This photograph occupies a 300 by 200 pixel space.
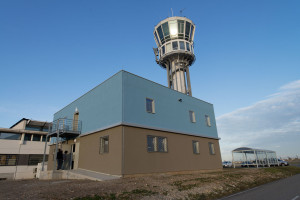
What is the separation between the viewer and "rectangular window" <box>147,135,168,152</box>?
15.2 metres

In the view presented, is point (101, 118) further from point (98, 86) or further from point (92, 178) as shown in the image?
point (92, 178)

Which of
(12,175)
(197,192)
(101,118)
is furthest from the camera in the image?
(12,175)

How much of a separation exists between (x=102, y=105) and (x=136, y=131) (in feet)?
14.2

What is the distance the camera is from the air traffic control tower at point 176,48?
3247 cm

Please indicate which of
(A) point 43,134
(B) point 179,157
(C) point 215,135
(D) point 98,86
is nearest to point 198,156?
(B) point 179,157

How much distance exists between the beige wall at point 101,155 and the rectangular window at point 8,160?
1870 centimetres

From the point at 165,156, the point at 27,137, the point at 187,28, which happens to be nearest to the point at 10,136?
the point at 27,137

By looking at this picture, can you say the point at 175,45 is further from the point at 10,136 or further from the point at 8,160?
the point at 8,160

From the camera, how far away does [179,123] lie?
18906 mm

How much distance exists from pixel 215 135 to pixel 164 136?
411 inches

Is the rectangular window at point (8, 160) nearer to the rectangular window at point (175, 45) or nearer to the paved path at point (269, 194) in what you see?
the rectangular window at point (175, 45)

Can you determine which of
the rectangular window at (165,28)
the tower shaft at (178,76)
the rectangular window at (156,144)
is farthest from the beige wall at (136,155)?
the rectangular window at (165,28)

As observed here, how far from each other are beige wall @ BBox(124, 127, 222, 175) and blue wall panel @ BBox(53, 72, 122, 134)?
2.07 metres

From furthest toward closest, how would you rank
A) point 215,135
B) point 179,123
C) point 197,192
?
point 215,135 → point 179,123 → point 197,192
